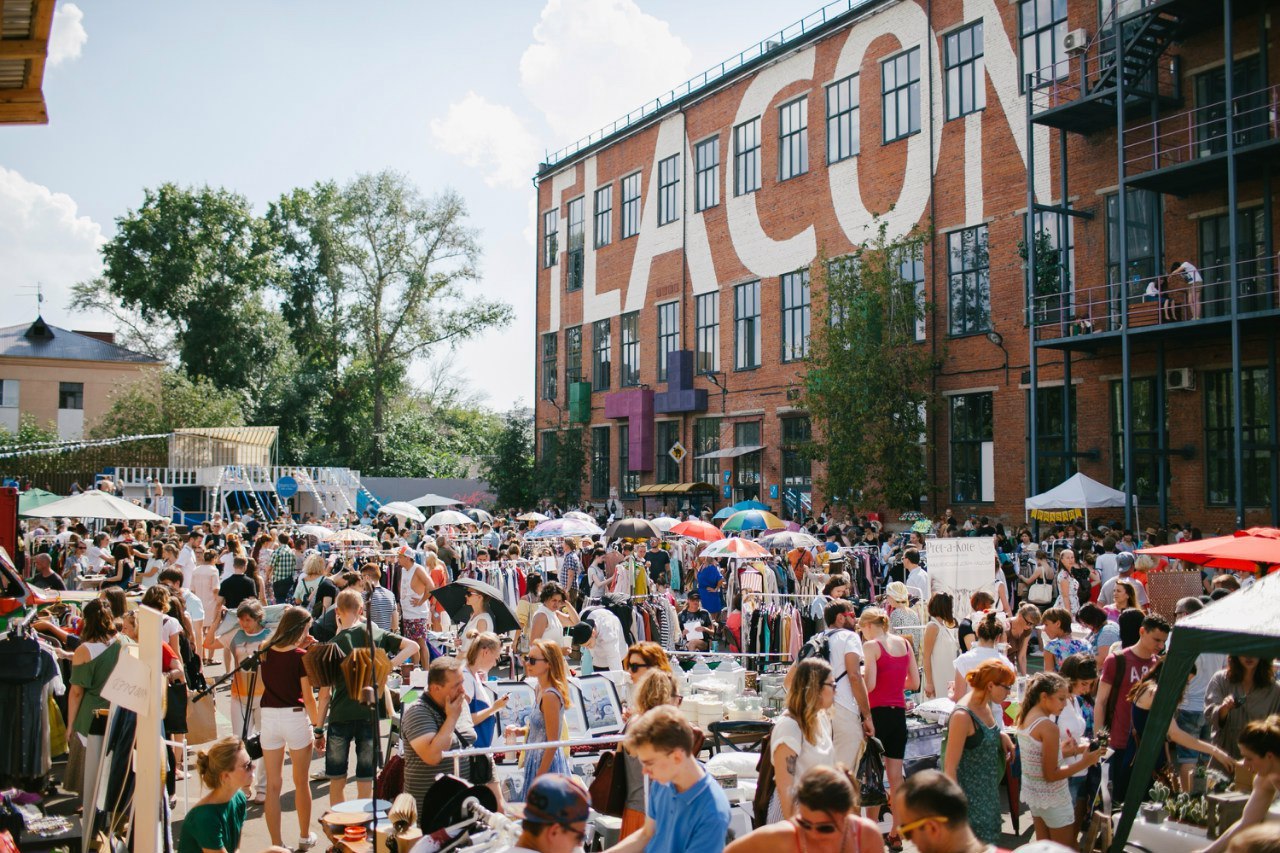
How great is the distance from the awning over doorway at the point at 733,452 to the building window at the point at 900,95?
32.7 ft

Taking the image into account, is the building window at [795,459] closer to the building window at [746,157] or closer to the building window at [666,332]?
the building window at [666,332]

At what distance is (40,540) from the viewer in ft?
74.3

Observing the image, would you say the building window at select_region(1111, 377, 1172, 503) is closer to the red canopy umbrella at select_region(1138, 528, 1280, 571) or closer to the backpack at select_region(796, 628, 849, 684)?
the red canopy umbrella at select_region(1138, 528, 1280, 571)

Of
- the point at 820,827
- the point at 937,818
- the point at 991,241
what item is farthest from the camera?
the point at 991,241

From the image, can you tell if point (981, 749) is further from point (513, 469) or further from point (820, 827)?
point (513, 469)

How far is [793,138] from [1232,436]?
1594 centimetres

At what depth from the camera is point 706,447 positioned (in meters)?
35.6

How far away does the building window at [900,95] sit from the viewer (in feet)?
91.9


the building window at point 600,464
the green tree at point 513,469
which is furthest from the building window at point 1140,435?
the green tree at point 513,469

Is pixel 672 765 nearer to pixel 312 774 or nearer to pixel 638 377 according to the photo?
pixel 312 774

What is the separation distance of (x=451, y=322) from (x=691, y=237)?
24689mm

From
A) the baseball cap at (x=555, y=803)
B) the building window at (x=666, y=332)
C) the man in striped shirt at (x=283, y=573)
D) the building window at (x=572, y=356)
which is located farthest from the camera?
the building window at (x=572, y=356)

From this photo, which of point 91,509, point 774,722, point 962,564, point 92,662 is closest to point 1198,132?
point 962,564

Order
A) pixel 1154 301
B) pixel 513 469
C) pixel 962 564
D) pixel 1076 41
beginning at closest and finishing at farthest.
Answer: pixel 962 564 → pixel 1154 301 → pixel 1076 41 → pixel 513 469
